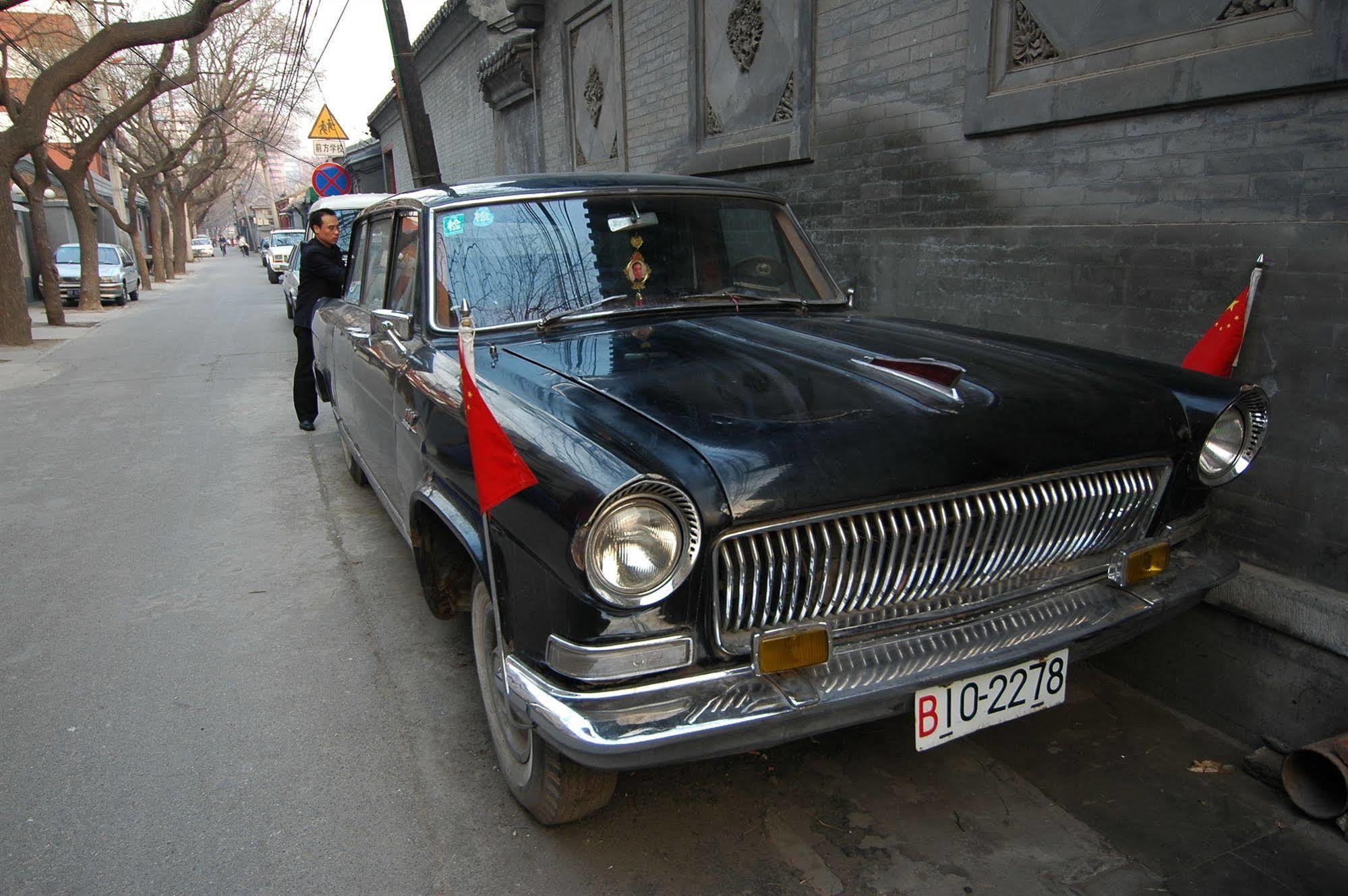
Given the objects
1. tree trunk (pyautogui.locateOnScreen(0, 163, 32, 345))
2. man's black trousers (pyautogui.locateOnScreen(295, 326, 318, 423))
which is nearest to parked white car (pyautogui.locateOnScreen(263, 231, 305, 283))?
tree trunk (pyautogui.locateOnScreen(0, 163, 32, 345))

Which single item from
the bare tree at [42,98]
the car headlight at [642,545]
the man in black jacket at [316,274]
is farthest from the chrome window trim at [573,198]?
the bare tree at [42,98]

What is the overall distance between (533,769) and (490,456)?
93 cm

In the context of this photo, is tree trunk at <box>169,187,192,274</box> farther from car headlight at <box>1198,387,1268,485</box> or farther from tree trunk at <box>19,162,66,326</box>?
car headlight at <box>1198,387,1268,485</box>

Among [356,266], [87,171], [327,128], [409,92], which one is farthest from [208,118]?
[356,266]

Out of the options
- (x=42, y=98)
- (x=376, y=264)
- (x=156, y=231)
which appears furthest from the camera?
(x=156, y=231)

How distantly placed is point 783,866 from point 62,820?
7.12 feet

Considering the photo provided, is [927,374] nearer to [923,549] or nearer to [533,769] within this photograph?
[923,549]

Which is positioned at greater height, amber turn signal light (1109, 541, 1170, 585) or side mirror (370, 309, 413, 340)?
side mirror (370, 309, 413, 340)

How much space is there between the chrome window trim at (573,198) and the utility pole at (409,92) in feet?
24.6

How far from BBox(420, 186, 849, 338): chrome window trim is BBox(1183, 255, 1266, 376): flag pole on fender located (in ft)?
4.62

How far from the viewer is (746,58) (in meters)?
7.20

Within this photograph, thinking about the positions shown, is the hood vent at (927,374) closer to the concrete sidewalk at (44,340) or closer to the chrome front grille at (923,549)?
the chrome front grille at (923,549)

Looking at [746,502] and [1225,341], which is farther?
[1225,341]

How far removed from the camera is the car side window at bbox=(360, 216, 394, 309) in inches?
161
